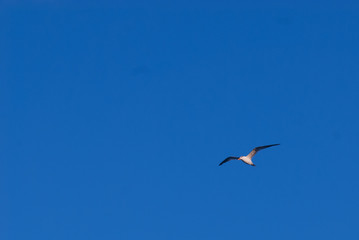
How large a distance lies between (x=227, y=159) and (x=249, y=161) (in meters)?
2.90

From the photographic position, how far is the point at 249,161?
80.3 meters

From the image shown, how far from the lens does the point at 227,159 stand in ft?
263

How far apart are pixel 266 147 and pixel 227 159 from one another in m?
5.69

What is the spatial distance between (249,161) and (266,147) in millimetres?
3963

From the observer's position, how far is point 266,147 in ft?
254
